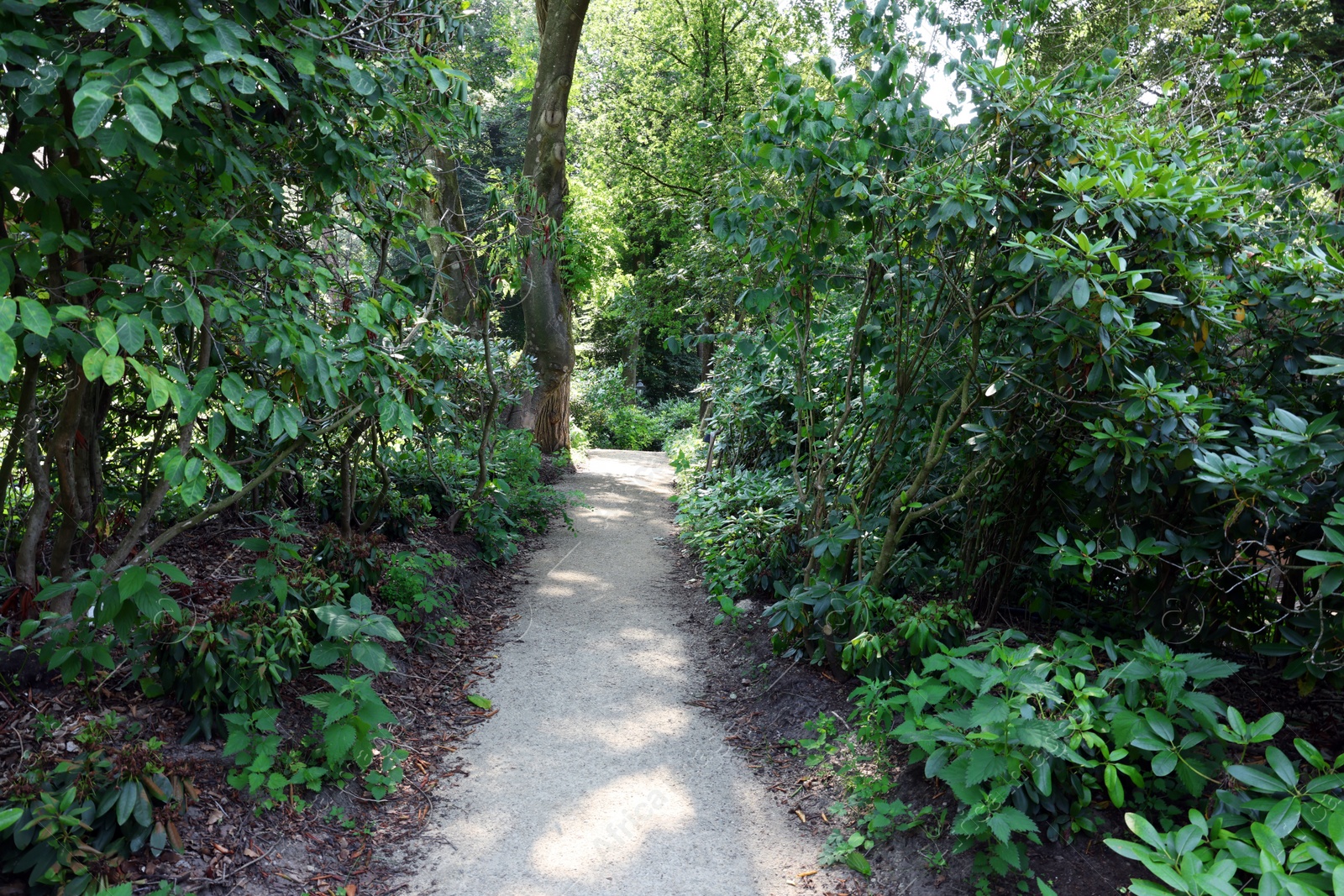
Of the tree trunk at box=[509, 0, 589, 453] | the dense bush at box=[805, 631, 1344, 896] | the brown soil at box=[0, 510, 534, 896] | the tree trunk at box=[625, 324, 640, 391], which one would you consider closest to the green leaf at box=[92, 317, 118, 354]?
the brown soil at box=[0, 510, 534, 896]

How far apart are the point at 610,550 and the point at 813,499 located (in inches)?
133

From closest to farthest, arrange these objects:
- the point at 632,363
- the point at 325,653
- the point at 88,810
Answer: the point at 88,810 → the point at 325,653 → the point at 632,363

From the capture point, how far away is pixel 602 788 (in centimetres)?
371

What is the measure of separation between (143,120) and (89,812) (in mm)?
2218

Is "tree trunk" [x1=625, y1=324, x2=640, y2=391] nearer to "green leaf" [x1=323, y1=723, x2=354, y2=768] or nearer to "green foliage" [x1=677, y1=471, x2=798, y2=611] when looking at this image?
"green foliage" [x1=677, y1=471, x2=798, y2=611]

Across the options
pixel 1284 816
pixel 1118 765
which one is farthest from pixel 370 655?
pixel 1284 816

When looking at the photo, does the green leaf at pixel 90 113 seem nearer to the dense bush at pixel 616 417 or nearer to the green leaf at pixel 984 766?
the green leaf at pixel 984 766

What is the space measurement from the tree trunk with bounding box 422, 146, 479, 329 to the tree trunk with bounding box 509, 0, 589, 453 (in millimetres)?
1105

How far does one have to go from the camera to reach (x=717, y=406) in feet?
31.8

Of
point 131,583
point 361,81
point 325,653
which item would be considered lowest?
point 325,653

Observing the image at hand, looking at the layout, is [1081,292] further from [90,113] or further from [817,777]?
[90,113]

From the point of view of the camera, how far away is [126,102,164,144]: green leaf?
2031 mm

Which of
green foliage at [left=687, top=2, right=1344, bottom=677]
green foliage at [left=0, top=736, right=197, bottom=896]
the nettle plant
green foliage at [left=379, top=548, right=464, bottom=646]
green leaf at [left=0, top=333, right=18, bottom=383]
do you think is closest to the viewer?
green leaf at [left=0, top=333, right=18, bottom=383]

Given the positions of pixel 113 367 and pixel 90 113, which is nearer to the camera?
pixel 90 113
